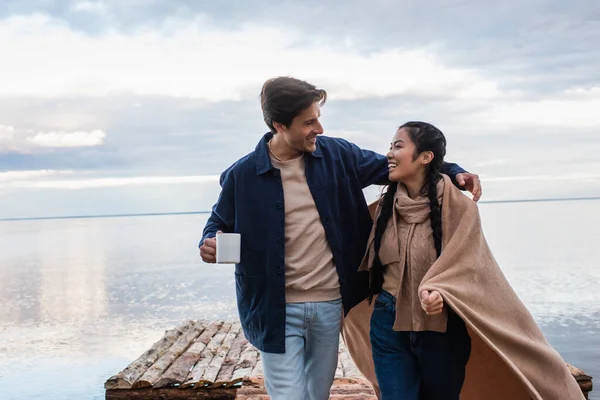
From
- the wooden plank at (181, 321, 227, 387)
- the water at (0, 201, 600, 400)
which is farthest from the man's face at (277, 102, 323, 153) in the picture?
the water at (0, 201, 600, 400)

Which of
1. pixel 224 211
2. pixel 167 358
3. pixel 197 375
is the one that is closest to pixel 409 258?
pixel 224 211

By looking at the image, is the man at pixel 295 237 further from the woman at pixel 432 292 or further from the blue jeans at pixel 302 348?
the woman at pixel 432 292

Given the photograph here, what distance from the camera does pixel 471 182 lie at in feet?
12.4

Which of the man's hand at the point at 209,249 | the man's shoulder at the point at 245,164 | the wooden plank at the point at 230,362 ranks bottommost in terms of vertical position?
the wooden plank at the point at 230,362

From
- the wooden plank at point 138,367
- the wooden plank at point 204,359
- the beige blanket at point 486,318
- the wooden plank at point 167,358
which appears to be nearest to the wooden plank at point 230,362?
the wooden plank at point 204,359

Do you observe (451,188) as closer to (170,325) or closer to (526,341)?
(526,341)

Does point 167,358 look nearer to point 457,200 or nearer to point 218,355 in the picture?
point 218,355

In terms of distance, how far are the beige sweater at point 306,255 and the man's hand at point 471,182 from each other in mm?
749

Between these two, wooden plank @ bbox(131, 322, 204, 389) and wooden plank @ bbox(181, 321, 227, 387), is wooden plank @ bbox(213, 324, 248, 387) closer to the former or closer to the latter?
wooden plank @ bbox(181, 321, 227, 387)

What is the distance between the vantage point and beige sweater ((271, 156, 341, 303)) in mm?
3795

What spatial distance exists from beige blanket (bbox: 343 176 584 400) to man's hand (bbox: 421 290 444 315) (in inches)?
1.8

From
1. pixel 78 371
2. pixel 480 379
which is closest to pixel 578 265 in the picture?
pixel 78 371

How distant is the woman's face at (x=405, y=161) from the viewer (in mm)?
3697

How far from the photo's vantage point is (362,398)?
19.3 feet
